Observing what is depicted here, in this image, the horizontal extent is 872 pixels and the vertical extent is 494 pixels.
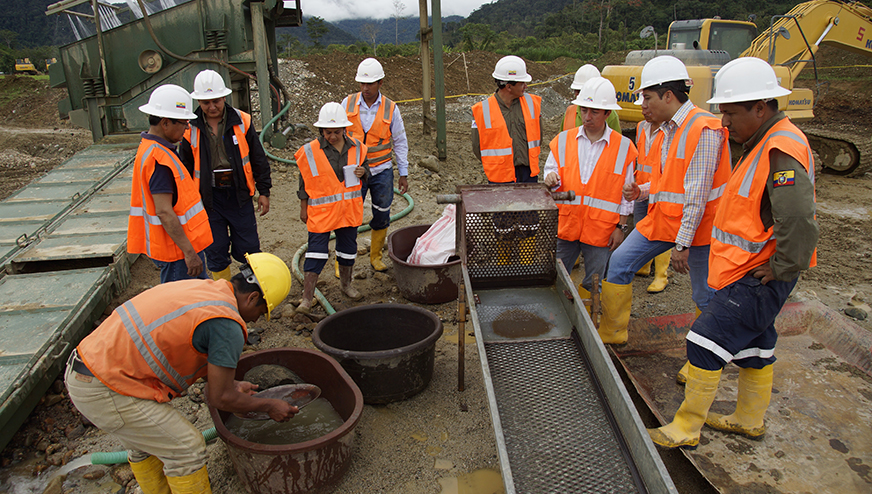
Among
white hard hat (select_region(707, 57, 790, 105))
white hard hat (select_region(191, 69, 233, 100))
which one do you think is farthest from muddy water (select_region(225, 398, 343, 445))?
white hard hat (select_region(707, 57, 790, 105))

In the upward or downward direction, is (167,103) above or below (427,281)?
above

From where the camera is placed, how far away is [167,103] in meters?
3.33

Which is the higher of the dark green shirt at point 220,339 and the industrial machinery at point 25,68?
the industrial machinery at point 25,68

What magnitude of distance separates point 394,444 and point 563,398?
42.2 inches

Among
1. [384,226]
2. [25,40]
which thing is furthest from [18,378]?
[25,40]

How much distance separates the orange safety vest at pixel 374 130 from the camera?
4.96m

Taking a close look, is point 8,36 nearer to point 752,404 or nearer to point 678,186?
point 678,186

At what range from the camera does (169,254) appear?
3.51 metres

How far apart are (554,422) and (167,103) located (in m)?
2.94

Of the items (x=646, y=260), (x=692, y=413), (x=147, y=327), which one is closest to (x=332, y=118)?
(x=147, y=327)

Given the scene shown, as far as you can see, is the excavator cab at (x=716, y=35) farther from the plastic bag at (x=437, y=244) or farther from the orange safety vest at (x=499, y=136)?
the plastic bag at (x=437, y=244)

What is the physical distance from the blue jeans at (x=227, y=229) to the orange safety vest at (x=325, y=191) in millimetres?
479

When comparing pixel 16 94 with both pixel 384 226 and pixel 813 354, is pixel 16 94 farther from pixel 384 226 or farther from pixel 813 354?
pixel 813 354

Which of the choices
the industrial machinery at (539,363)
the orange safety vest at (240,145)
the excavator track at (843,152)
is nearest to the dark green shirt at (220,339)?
the industrial machinery at (539,363)
